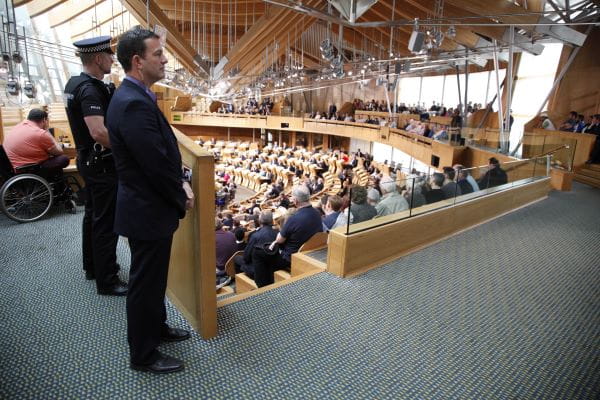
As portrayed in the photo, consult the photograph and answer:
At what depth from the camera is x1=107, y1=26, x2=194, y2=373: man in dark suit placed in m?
1.73

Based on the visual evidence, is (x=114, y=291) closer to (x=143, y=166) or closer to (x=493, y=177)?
(x=143, y=166)

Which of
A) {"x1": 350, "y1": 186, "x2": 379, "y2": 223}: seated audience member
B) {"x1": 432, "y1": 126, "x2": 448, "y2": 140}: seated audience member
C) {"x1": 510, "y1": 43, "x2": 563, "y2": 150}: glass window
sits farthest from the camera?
{"x1": 510, "y1": 43, "x2": 563, "y2": 150}: glass window

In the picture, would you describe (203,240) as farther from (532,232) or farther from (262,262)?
(532,232)

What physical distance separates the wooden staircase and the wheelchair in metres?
10.8

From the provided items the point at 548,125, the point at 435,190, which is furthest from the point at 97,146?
the point at 548,125

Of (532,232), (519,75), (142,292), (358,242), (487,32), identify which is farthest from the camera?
(519,75)

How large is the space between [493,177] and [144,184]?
211 inches

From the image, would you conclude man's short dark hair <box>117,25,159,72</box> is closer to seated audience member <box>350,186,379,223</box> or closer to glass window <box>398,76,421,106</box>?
seated audience member <box>350,186,379,223</box>

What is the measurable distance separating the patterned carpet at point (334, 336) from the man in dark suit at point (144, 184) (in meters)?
0.33

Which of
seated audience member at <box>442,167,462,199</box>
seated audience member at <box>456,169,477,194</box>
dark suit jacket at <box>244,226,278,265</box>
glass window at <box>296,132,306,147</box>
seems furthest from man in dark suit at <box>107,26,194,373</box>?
glass window at <box>296,132,306,147</box>

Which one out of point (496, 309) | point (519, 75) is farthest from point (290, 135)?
point (496, 309)

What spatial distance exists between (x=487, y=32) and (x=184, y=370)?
12.3 m

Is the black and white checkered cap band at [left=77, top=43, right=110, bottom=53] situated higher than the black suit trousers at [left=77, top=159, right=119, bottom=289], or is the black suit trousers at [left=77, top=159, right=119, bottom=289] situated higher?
the black and white checkered cap band at [left=77, top=43, right=110, bottom=53]

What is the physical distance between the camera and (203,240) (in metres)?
2.15
